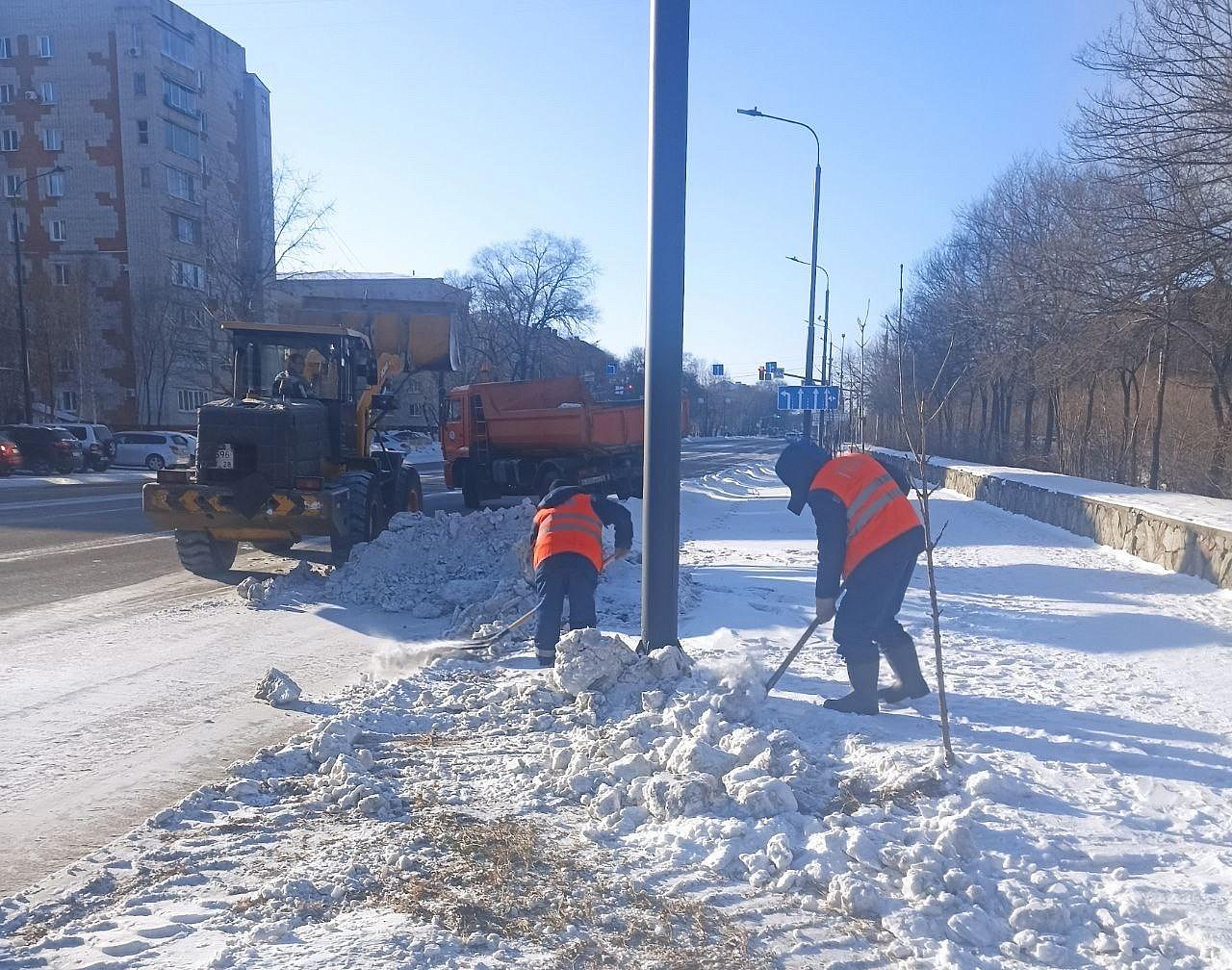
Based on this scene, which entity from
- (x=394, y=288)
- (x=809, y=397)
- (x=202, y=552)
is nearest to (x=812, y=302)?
(x=809, y=397)

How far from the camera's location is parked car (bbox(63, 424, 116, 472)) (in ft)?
106

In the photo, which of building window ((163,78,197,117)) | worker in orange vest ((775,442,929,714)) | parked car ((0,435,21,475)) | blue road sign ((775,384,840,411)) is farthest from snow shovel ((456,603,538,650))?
building window ((163,78,197,117))

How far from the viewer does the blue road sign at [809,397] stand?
2253cm

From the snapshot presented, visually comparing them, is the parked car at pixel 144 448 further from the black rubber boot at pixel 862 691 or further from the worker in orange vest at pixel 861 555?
the black rubber boot at pixel 862 691

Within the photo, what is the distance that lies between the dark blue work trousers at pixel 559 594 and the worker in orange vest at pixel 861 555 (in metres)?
1.76

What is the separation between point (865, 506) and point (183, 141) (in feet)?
183

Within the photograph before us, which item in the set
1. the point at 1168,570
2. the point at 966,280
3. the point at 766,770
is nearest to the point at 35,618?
the point at 766,770

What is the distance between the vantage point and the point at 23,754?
4.83 metres

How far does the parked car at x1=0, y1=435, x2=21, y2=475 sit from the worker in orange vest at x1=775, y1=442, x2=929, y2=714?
30621mm

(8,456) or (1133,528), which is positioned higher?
(1133,528)

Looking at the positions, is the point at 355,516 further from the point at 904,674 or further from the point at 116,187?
the point at 116,187

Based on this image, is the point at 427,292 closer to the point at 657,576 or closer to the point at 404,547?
the point at 404,547

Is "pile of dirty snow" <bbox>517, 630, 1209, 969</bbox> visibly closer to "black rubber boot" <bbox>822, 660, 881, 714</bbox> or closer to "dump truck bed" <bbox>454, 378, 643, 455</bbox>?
"black rubber boot" <bbox>822, 660, 881, 714</bbox>

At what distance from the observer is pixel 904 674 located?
17.8 ft
